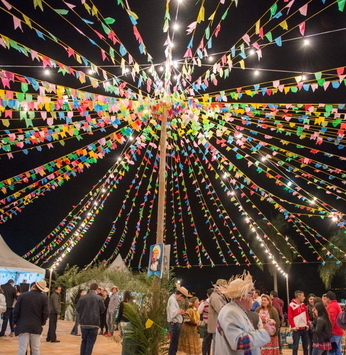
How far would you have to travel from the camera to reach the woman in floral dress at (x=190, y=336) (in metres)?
8.12

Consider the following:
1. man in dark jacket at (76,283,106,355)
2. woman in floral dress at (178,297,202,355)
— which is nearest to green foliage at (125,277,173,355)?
man in dark jacket at (76,283,106,355)

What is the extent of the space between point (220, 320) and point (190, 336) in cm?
532

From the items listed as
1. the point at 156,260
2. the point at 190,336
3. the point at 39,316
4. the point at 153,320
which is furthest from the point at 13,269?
the point at 153,320

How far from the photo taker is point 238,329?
126 inches

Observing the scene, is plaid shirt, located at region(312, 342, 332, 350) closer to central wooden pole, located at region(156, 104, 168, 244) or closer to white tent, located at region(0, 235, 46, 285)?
central wooden pole, located at region(156, 104, 168, 244)

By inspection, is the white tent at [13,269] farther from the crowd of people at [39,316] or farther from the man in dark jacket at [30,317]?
the man in dark jacket at [30,317]

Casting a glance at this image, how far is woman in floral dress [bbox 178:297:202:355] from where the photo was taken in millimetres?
8125

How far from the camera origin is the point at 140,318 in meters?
6.15

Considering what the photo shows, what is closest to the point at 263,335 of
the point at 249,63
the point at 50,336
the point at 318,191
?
the point at 249,63

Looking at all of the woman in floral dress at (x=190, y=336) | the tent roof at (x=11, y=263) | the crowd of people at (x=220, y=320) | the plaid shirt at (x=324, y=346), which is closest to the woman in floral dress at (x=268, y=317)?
the crowd of people at (x=220, y=320)

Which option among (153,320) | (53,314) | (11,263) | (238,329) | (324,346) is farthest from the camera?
(11,263)

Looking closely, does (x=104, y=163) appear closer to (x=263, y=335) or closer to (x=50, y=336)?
(x=50, y=336)

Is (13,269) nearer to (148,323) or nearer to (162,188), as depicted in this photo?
(162,188)

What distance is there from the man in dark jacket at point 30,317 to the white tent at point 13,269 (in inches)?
374
